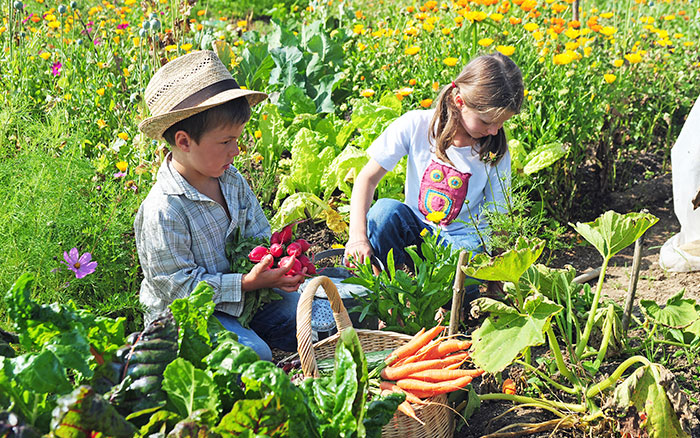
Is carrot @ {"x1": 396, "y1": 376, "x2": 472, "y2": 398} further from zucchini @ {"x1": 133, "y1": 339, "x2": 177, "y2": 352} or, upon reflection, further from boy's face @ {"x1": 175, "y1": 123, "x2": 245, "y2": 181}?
boy's face @ {"x1": 175, "y1": 123, "x2": 245, "y2": 181}

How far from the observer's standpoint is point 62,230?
2590 millimetres

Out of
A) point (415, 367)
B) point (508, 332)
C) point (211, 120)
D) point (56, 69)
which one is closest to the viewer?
point (508, 332)

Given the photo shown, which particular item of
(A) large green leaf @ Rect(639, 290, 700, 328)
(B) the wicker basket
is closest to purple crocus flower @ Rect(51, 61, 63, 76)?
(B) the wicker basket

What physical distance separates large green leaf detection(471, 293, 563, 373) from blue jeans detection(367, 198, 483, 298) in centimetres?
93

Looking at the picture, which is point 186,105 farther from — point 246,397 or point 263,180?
point 263,180

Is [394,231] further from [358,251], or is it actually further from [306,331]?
[306,331]

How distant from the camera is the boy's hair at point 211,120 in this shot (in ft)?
7.32

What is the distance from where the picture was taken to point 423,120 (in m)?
3.07

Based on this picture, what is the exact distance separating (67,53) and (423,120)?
8.40 ft

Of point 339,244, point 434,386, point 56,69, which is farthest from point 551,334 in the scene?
point 56,69

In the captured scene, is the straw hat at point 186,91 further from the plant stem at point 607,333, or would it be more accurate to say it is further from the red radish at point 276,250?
the plant stem at point 607,333

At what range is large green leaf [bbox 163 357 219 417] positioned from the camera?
1.49m

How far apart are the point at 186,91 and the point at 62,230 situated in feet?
2.65

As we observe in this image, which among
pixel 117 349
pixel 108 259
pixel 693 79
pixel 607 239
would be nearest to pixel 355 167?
pixel 108 259
